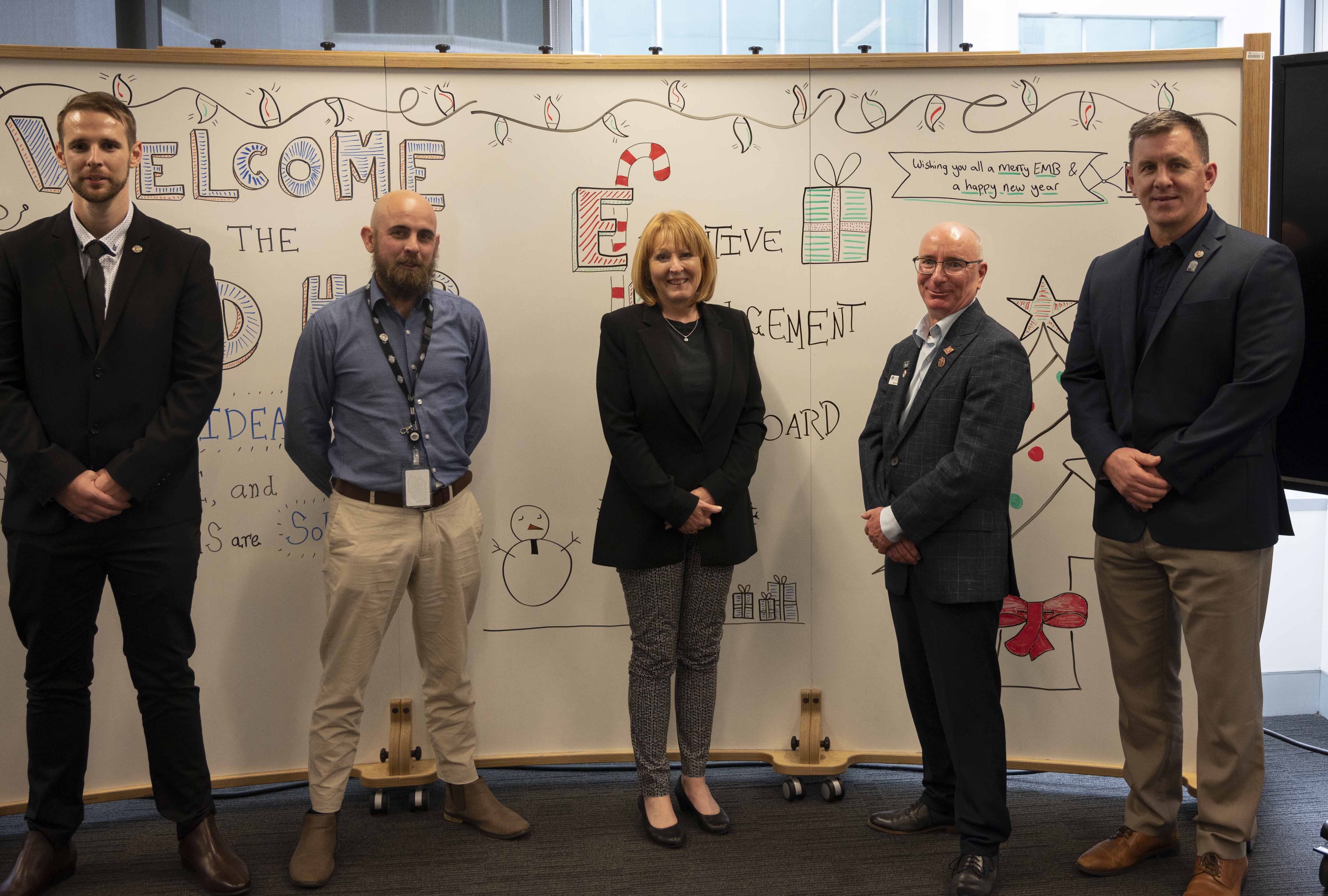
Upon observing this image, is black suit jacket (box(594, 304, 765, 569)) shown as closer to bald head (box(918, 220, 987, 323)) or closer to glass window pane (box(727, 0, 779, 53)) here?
bald head (box(918, 220, 987, 323))

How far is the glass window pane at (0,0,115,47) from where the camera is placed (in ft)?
11.9

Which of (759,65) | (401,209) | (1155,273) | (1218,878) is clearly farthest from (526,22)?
(1218,878)

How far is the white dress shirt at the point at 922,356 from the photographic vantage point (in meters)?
2.42

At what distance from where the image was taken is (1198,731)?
2.44m

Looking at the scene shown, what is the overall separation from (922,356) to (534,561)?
147 cm

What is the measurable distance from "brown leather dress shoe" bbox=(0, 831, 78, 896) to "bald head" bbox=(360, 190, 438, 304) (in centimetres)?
175

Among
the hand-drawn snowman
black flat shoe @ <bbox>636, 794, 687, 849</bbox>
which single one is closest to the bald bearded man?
the hand-drawn snowman

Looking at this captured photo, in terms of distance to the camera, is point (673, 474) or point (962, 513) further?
point (673, 474)

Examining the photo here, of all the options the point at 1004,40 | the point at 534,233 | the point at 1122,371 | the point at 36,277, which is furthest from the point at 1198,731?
the point at 36,277

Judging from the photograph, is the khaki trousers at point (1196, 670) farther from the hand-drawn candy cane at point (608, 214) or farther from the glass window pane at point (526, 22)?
the glass window pane at point (526, 22)

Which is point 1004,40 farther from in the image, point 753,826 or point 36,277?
point 36,277

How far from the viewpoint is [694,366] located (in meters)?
2.65

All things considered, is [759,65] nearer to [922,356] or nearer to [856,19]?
[922,356]

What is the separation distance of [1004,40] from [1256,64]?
1.31 meters
